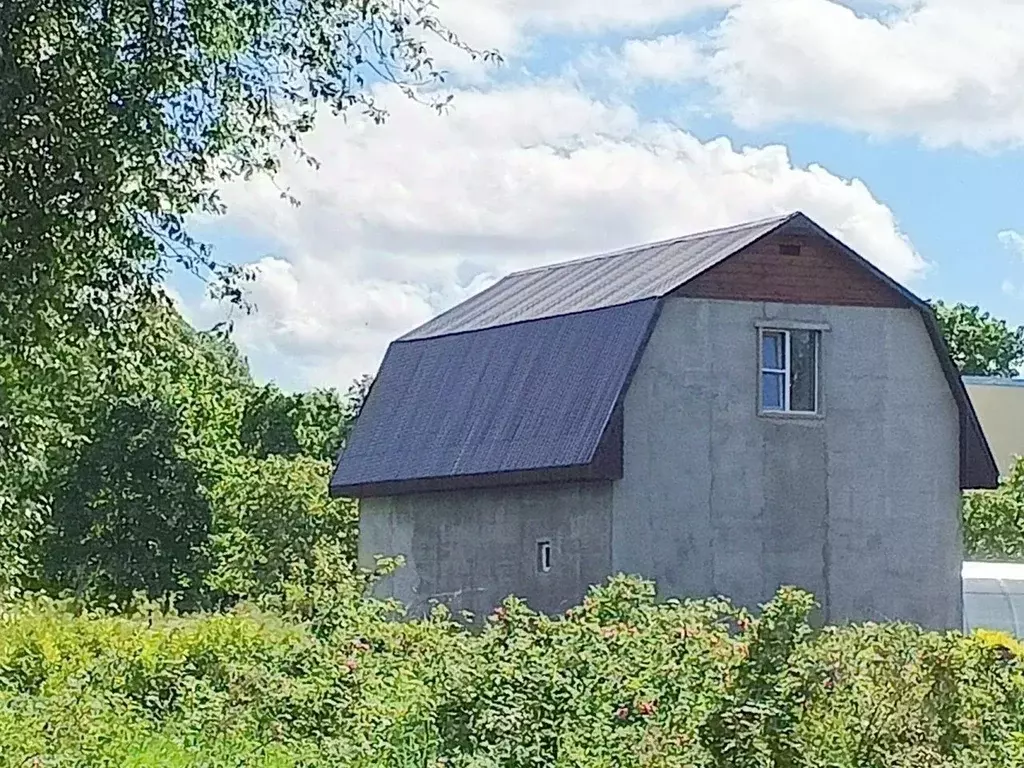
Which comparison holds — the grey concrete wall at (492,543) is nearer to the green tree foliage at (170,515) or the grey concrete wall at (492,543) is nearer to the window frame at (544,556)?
the window frame at (544,556)

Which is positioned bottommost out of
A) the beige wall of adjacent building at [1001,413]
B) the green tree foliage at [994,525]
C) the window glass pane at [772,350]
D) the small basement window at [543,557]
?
the small basement window at [543,557]

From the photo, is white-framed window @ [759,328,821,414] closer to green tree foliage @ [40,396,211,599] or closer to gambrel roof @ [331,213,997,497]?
gambrel roof @ [331,213,997,497]

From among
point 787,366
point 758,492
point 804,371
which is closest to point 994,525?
point 804,371

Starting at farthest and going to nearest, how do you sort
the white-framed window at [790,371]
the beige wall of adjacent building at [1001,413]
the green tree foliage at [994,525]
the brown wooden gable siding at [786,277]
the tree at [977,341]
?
the tree at [977,341] → the beige wall of adjacent building at [1001,413] → the green tree foliage at [994,525] → the white-framed window at [790,371] → the brown wooden gable siding at [786,277]

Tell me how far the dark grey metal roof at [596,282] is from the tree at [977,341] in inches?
1650

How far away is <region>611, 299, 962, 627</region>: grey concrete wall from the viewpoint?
29.8 m

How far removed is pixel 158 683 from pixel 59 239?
630cm

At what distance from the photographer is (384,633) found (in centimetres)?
1794

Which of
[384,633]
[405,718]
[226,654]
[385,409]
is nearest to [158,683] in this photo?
[226,654]

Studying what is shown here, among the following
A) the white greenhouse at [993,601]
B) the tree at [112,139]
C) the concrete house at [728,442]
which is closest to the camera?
the tree at [112,139]

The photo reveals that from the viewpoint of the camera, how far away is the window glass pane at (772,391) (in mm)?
30641

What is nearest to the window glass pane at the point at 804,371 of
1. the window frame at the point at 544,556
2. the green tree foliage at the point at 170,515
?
the window frame at the point at 544,556

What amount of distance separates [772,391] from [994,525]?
1937cm

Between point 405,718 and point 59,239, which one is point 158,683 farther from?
point 59,239
